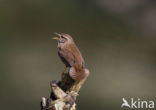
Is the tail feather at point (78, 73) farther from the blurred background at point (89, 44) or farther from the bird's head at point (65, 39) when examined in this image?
the blurred background at point (89, 44)

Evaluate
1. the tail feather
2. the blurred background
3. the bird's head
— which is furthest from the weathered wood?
the blurred background

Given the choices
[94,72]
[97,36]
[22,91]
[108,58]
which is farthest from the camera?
[97,36]

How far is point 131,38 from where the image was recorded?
10953 millimetres

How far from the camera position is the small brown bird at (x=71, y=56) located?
10.1 ft

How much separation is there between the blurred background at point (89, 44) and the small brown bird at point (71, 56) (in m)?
5.23

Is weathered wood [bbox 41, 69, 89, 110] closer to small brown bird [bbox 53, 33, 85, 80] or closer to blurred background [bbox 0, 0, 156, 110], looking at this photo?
small brown bird [bbox 53, 33, 85, 80]

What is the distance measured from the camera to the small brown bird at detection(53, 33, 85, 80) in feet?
10.1

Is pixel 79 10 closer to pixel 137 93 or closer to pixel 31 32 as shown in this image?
pixel 31 32

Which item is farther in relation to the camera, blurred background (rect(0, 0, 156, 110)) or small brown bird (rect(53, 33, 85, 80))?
blurred background (rect(0, 0, 156, 110))

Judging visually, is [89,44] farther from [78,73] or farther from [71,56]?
[78,73]

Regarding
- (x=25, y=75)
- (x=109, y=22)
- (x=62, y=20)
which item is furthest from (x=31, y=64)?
(x=109, y=22)

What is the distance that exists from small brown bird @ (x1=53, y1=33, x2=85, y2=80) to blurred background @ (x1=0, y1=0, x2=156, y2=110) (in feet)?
17.2

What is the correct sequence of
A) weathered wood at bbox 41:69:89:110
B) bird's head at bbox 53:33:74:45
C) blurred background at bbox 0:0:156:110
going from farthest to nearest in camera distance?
blurred background at bbox 0:0:156:110 < bird's head at bbox 53:33:74:45 < weathered wood at bbox 41:69:89:110

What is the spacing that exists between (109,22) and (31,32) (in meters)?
1.75
